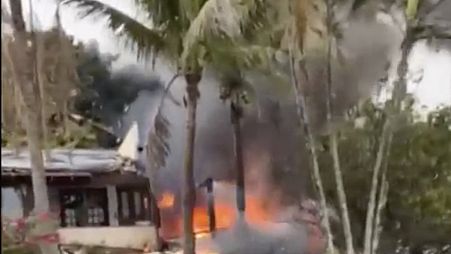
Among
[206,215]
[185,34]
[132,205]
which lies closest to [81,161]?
[132,205]

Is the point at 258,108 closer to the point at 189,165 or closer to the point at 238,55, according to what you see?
the point at 238,55

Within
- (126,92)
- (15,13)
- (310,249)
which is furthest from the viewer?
(310,249)

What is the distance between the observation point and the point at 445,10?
4.07 m

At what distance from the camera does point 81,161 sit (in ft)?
12.1

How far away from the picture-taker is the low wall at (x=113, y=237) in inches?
146

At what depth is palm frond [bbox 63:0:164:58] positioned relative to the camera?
371cm

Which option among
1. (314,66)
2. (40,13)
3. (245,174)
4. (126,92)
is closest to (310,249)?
(245,174)

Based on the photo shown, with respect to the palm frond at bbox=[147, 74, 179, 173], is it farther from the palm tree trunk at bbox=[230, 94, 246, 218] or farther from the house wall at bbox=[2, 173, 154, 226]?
the palm tree trunk at bbox=[230, 94, 246, 218]

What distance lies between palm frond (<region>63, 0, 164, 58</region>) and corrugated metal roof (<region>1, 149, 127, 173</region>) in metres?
0.48

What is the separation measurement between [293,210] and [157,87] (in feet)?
2.86

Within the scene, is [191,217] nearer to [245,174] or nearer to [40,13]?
[245,174]

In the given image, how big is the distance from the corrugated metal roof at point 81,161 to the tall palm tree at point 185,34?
1.13 ft

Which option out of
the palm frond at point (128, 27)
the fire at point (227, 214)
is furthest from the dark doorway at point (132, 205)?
the palm frond at point (128, 27)

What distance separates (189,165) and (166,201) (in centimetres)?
20
